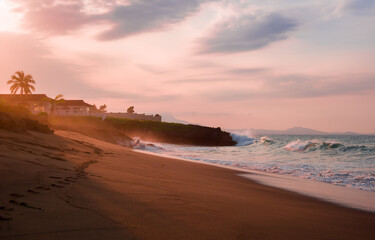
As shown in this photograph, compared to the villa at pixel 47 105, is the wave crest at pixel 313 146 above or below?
below

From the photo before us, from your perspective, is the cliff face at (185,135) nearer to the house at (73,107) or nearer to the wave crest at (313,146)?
the house at (73,107)

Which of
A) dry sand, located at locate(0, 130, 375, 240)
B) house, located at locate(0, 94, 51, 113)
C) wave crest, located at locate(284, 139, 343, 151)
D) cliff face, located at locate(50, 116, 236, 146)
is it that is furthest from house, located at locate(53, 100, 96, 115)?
dry sand, located at locate(0, 130, 375, 240)

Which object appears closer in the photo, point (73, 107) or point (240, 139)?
point (240, 139)

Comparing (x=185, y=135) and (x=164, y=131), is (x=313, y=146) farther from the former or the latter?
(x=164, y=131)

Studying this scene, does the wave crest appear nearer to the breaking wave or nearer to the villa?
the breaking wave

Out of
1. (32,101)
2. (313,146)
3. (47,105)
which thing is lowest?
(313,146)

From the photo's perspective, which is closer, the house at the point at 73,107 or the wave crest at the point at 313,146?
the wave crest at the point at 313,146

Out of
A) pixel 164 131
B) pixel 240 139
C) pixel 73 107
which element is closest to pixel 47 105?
pixel 73 107

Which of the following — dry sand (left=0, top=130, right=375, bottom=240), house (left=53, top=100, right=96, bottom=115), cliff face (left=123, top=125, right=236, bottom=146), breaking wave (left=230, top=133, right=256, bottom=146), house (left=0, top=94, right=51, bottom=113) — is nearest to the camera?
Result: dry sand (left=0, top=130, right=375, bottom=240)

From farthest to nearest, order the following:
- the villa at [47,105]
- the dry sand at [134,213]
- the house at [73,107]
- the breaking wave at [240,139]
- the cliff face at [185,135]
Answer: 1. the house at [73,107]
2. the villa at [47,105]
3. the breaking wave at [240,139]
4. the cliff face at [185,135]
5. the dry sand at [134,213]

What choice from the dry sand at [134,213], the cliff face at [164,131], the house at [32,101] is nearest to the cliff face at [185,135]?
the cliff face at [164,131]

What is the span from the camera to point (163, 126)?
60.3 metres

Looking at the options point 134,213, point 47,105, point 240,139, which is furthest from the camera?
point 47,105

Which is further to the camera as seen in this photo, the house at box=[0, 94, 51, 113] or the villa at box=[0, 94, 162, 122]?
the house at box=[0, 94, 51, 113]
